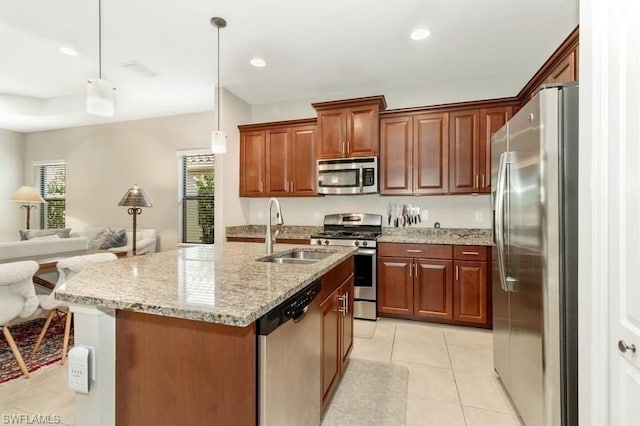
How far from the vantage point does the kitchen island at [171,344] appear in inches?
39.8

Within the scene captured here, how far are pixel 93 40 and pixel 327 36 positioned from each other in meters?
2.29

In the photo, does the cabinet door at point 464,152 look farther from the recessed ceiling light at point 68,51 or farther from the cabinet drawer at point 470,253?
the recessed ceiling light at point 68,51

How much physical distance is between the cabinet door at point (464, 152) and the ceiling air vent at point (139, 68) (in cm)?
360

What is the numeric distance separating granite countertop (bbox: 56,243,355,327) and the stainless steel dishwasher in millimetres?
84

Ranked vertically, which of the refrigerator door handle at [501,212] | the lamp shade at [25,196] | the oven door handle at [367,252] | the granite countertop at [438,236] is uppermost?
the lamp shade at [25,196]

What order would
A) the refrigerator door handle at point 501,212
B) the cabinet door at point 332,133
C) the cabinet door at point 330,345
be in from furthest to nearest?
the cabinet door at point 332,133
the refrigerator door handle at point 501,212
the cabinet door at point 330,345

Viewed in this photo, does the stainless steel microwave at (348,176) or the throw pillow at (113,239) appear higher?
the stainless steel microwave at (348,176)

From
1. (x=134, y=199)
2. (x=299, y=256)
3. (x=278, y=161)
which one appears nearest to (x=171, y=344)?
(x=299, y=256)

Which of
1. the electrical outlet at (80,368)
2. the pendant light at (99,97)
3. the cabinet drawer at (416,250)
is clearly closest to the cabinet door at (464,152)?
the cabinet drawer at (416,250)

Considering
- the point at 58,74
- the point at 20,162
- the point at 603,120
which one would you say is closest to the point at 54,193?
the point at 20,162

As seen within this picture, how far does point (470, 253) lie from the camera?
124 inches

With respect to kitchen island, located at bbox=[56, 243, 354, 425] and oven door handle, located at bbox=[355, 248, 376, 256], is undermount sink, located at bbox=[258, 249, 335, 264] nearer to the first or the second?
kitchen island, located at bbox=[56, 243, 354, 425]

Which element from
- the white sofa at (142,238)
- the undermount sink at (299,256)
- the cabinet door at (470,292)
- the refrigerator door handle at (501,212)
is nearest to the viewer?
the refrigerator door handle at (501,212)

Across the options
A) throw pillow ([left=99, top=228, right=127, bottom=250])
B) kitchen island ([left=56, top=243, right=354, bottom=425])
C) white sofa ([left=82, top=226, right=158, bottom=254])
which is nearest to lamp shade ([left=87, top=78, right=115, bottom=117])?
kitchen island ([left=56, top=243, right=354, bottom=425])
